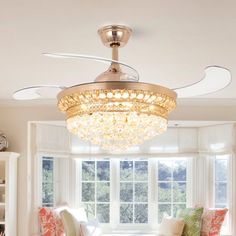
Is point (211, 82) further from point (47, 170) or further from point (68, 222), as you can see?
point (47, 170)

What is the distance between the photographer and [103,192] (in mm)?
6184

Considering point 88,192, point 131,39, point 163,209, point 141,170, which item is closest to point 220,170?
point 163,209

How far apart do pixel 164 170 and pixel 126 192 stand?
1.97 feet

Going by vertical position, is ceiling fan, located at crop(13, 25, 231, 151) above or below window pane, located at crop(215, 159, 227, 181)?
above

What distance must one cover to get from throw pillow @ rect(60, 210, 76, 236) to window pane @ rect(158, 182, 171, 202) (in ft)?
4.43

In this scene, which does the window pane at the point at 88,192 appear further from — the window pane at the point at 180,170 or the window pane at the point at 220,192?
the window pane at the point at 220,192

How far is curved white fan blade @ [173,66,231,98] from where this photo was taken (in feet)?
8.19

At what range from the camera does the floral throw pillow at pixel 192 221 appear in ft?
18.3

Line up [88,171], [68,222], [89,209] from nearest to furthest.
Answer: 1. [68,222]
2. [89,209]
3. [88,171]

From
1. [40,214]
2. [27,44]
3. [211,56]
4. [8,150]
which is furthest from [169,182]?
[27,44]

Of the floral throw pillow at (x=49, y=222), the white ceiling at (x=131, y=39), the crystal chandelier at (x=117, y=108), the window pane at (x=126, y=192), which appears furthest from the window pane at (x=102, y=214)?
the crystal chandelier at (x=117, y=108)

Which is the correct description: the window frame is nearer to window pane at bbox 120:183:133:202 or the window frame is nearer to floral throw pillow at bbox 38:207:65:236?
window pane at bbox 120:183:133:202

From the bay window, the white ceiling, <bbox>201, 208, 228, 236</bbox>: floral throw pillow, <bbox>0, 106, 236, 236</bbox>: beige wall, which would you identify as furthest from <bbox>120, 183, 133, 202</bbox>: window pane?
the white ceiling

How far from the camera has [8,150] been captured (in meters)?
5.47
